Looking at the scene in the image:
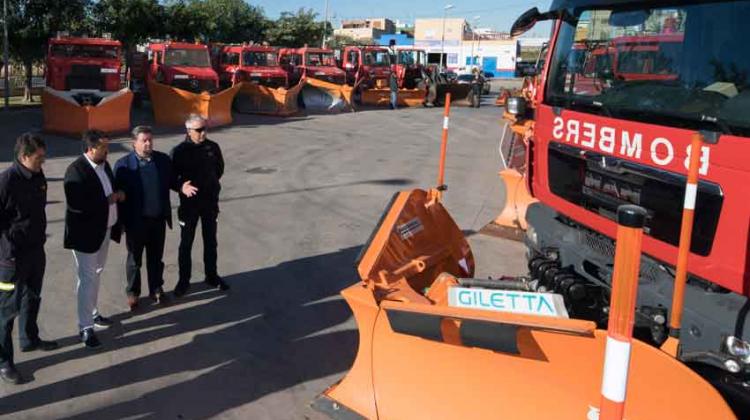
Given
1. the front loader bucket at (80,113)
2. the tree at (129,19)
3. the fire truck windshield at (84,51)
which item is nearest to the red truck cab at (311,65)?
the tree at (129,19)

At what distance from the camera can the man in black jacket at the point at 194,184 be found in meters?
5.90

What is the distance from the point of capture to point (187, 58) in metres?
21.6

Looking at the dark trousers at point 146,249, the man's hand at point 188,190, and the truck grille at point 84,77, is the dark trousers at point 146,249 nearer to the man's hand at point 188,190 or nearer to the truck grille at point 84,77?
the man's hand at point 188,190

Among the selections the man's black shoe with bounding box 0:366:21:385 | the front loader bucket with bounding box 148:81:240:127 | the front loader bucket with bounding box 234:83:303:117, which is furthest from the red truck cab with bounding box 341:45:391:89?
the man's black shoe with bounding box 0:366:21:385

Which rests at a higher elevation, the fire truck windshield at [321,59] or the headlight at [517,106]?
the fire truck windshield at [321,59]

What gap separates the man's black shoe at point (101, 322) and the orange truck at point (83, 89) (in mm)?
11800

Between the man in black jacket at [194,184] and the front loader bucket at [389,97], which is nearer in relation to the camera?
the man in black jacket at [194,184]

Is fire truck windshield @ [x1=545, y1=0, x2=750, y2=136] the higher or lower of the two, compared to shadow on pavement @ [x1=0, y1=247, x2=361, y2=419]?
higher

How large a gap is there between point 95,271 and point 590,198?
3735 millimetres

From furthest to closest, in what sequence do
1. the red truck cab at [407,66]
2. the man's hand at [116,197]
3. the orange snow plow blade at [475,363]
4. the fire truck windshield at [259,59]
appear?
the red truck cab at [407,66]
the fire truck windshield at [259,59]
the man's hand at [116,197]
the orange snow plow blade at [475,363]

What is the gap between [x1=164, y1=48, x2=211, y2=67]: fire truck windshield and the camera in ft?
69.9

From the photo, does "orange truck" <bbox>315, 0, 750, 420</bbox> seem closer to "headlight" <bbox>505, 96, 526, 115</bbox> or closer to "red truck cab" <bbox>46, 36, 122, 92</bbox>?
"headlight" <bbox>505, 96, 526, 115</bbox>

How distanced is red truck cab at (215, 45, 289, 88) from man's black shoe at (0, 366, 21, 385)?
799 inches

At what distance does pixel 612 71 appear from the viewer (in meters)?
4.51
